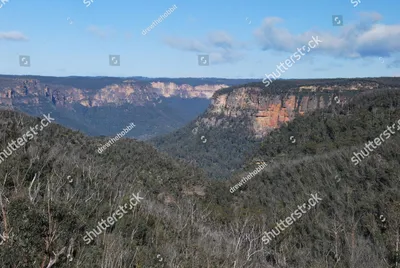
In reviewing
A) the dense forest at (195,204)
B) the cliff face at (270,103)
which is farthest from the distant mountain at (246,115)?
the dense forest at (195,204)

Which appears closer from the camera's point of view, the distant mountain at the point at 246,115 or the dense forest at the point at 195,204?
the dense forest at the point at 195,204

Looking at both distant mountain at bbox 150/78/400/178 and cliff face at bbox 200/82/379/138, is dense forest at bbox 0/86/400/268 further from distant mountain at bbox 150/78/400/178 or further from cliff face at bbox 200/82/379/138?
distant mountain at bbox 150/78/400/178

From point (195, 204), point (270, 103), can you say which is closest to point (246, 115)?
point (270, 103)

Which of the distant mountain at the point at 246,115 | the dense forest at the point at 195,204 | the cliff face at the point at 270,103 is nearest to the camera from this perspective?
the dense forest at the point at 195,204

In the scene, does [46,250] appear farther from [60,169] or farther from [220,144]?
[220,144]

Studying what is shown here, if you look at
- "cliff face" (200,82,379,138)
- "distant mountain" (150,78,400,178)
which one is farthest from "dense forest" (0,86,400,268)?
"distant mountain" (150,78,400,178)

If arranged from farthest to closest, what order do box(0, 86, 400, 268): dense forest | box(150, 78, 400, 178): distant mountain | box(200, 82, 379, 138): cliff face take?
1. box(150, 78, 400, 178): distant mountain
2. box(200, 82, 379, 138): cliff face
3. box(0, 86, 400, 268): dense forest

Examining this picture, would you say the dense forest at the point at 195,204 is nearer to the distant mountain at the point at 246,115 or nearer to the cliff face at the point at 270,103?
the cliff face at the point at 270,103

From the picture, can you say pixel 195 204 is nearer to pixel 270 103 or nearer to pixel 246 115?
pixel 270 103
